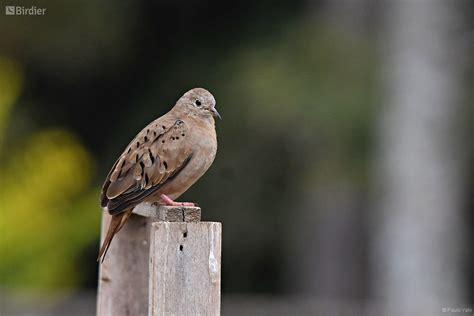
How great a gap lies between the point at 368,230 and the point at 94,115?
151 inches

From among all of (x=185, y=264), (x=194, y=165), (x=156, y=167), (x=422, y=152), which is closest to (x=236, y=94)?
(x=422, y=152)

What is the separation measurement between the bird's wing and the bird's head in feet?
1.23

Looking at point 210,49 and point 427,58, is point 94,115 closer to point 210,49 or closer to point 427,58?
point 210,49

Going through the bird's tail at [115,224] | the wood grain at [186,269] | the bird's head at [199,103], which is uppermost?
the bird's head at [199,103]

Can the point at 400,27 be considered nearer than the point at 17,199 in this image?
No

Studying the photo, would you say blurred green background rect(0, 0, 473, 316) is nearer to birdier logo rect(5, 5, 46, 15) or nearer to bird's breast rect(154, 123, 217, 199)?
birdier logo rect(5, 5, 46, 15)

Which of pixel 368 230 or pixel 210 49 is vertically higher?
pixel 210 49

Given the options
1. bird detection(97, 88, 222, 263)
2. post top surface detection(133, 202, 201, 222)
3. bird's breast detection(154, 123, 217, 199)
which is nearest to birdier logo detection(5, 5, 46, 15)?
bird detection(97, 88, 222, 263)

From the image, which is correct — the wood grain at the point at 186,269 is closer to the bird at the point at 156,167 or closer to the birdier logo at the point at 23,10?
the bird at the point at 156,167

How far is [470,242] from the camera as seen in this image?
13102 millimetres

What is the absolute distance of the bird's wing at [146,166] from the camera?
4.93 m

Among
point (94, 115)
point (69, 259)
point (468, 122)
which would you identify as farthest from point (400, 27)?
point (69, 259)

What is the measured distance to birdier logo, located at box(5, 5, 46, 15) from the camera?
9.99 metres

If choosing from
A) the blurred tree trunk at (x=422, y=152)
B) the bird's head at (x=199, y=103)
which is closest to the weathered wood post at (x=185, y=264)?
the bird's head at (x=199, y=103)
